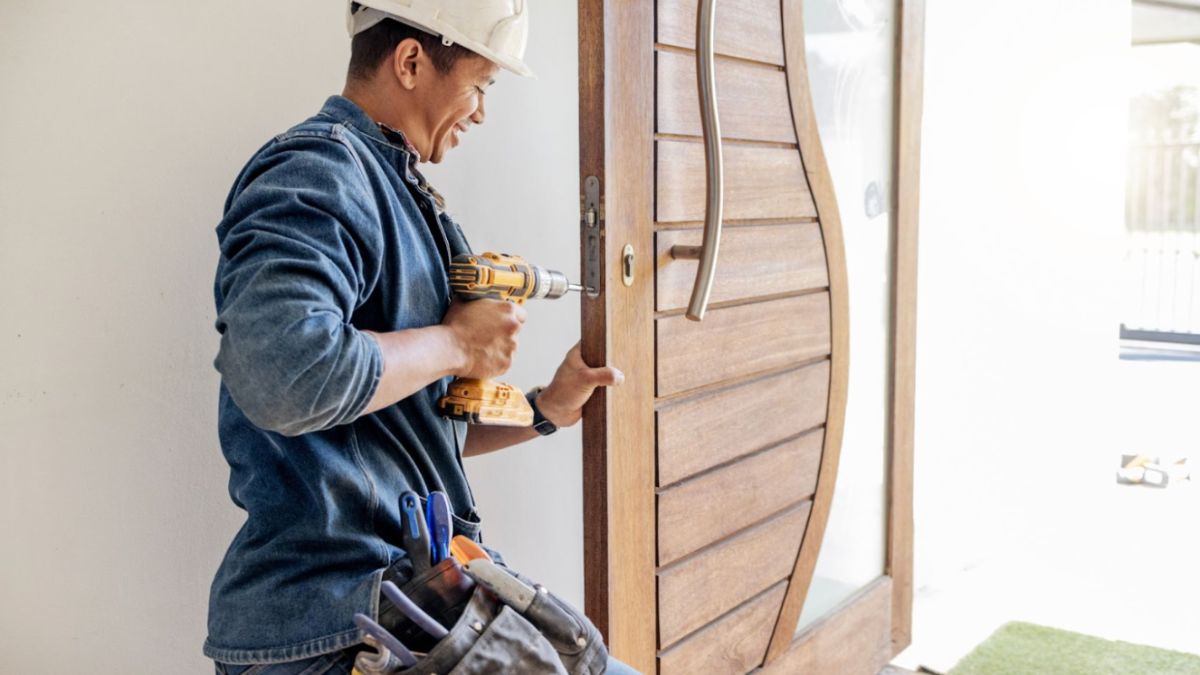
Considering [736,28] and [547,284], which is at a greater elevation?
[736,28]

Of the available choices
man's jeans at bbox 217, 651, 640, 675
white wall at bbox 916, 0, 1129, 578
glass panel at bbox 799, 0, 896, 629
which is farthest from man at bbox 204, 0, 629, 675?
white wall at bbox 916, 0, 1129, 578

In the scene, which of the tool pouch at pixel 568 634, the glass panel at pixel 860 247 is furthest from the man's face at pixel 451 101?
the glass panel at pixel 860 247

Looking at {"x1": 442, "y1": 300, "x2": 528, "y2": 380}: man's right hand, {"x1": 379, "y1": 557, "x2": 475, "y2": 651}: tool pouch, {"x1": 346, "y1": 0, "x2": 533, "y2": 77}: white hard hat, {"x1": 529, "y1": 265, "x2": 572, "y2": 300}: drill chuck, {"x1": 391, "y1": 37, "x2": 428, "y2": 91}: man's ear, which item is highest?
{"x1": 346, "y1": 0, "x2": 533, "y2": 77}: white hard hat

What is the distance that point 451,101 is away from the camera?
118cm

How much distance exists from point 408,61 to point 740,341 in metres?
0.90

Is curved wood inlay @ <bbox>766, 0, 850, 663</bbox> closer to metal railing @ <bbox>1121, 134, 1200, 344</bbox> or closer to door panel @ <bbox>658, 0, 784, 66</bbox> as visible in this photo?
door panel @ <bbox>658, 0, 784, 66</bbox>

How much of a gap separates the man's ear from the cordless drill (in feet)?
0.66

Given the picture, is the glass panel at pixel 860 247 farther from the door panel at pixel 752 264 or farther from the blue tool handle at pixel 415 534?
the blue tool handle at pixel 415 534

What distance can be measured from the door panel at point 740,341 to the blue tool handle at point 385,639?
767 millimetres

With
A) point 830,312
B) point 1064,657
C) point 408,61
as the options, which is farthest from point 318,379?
point 1064,657

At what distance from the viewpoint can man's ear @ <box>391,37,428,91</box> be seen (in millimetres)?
1126

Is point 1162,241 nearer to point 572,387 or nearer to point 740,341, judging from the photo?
point 740,341

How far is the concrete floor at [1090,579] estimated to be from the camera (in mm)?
2895

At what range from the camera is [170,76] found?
136cm
